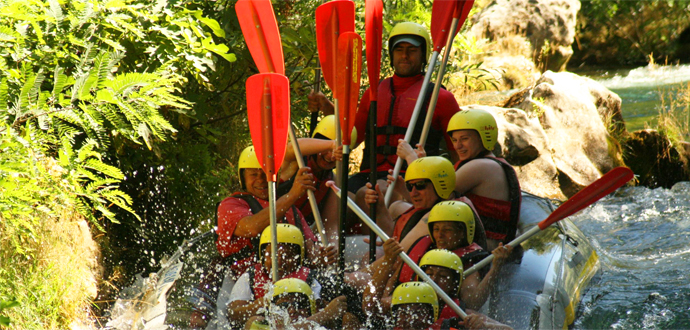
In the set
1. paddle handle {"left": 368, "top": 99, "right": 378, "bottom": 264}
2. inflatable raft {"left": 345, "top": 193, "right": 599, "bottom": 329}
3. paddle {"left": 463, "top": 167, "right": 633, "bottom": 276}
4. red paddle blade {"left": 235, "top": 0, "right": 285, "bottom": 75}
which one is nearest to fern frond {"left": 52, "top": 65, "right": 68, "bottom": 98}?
red paddle blade {"left": 235, "top": 0, "right": 285, "bottom": 75}

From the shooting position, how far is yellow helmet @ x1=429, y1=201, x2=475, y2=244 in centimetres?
319

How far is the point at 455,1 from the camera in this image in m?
3.91

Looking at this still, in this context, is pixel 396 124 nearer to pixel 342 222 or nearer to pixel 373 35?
pixel 373 35

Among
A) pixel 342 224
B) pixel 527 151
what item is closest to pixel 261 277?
pixel 342 224

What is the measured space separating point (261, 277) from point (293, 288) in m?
0.37

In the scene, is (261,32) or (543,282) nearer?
(543,282)

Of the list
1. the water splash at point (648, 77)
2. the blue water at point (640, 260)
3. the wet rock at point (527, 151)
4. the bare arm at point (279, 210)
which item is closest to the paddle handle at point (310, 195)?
the bare arm at point (279, 210)

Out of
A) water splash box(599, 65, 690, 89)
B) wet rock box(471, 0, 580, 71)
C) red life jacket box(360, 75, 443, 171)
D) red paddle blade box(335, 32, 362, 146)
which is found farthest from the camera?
wet rock box(471, 0, 580, 71)

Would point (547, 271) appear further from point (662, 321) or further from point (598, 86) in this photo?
Result: point (598, 86)

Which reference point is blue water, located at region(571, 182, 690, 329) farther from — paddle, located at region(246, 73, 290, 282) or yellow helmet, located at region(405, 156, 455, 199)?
paddle, located at region(246, 73, 290, 282)

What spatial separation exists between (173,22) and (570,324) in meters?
3.00

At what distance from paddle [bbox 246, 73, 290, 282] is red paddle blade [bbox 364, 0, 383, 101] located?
65cm

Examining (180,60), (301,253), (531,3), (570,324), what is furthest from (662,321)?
(531,3)

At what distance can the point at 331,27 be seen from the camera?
3.68m
